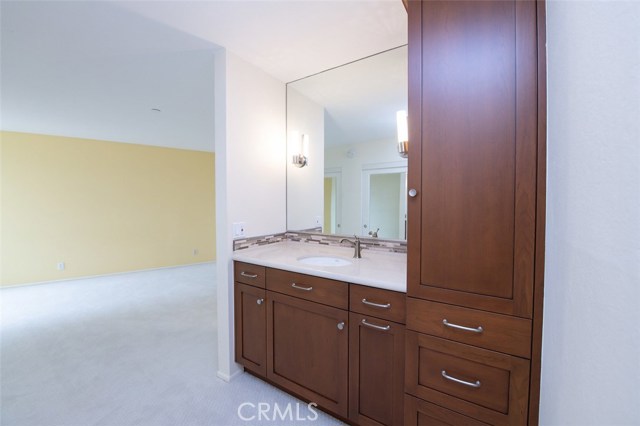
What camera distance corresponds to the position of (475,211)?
1.01 m

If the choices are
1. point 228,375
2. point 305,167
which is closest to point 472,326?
point 228,375

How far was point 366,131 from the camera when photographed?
2.23 metres

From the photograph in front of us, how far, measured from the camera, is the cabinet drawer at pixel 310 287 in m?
1.47

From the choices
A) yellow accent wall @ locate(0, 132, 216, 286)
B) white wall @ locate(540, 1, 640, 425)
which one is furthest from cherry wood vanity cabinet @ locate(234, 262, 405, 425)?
yellow accent wall @ locate(0, 132, 216, 286)

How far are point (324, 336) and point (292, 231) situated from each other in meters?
1.15

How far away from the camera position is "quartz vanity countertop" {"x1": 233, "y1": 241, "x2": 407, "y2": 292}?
1.37m

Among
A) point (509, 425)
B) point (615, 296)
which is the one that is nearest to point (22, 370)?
point (509, 425)

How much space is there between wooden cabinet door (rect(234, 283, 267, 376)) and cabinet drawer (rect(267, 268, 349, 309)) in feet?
0.52

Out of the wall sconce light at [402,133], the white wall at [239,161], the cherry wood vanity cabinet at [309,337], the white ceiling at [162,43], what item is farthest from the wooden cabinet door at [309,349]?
the white ceiling at [162,43]

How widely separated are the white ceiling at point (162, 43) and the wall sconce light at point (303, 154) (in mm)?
547

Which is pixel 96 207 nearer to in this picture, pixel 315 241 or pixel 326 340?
pixel 315 241

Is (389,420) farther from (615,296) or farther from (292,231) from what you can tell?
(292,231)

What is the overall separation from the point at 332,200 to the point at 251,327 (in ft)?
4.00

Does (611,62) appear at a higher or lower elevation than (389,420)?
higher
